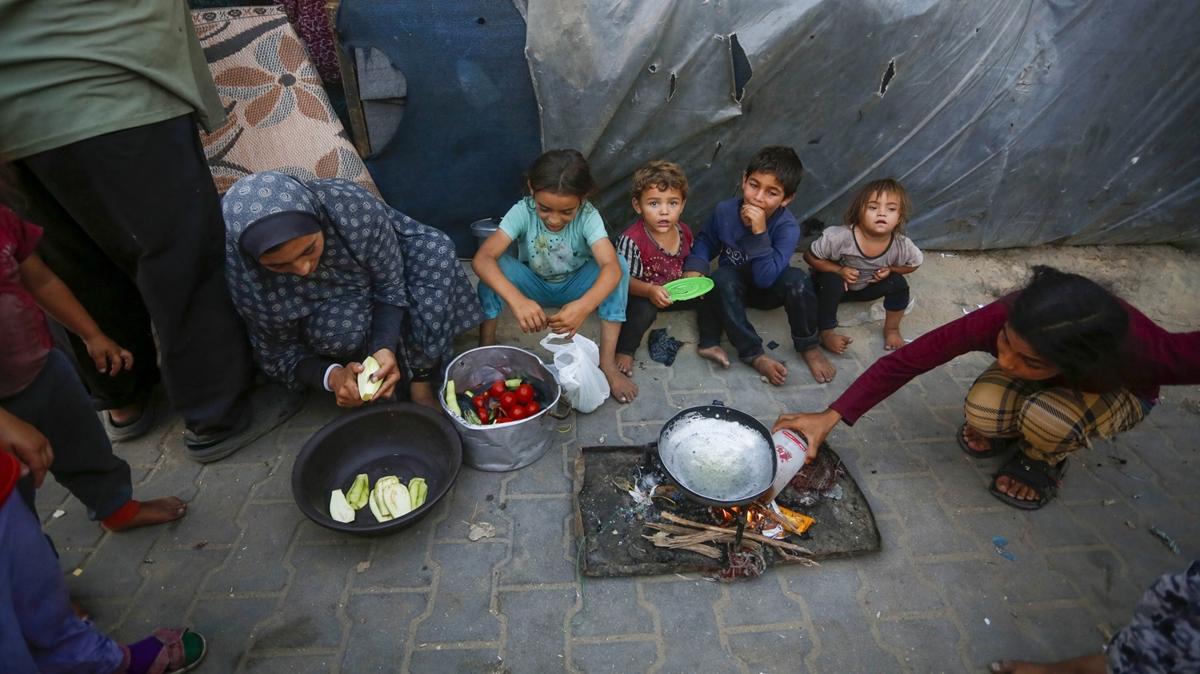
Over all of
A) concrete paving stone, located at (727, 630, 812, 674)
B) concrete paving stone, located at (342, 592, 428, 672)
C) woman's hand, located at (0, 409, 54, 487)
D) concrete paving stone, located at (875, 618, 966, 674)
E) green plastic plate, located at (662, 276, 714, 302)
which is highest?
woman's hand, located at (0, 409, 54, 487)

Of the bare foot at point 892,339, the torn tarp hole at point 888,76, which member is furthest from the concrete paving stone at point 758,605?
the torn tarp hole at point 888,76

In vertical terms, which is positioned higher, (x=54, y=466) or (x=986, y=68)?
(x=986, y=68)

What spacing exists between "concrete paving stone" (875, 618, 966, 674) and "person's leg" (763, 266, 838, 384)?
4.56 ft

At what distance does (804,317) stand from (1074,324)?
1487 millimetres

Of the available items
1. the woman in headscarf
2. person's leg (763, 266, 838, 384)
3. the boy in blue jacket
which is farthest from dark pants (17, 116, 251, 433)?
person's leg (763, 266, 838, 384)

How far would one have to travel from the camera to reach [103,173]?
2.14m

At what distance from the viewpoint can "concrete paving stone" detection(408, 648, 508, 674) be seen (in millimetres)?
2084

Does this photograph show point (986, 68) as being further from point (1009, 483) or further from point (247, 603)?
point (247, 603)

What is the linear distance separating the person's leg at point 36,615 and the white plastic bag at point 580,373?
1.81 m

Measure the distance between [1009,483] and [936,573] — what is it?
0.62 metres

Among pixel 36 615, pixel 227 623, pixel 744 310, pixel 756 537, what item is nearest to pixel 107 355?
pixel 227 623

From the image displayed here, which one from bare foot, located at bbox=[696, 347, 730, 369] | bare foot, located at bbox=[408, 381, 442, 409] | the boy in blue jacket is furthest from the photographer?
bare foot, located at bbox=[696, 347, 730, 369]

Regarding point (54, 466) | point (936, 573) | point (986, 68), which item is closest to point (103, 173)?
point (54, 466)

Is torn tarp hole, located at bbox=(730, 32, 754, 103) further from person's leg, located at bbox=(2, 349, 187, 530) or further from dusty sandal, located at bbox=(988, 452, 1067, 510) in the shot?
person's leg, located at bbox=(2, 349, 187, 530)
